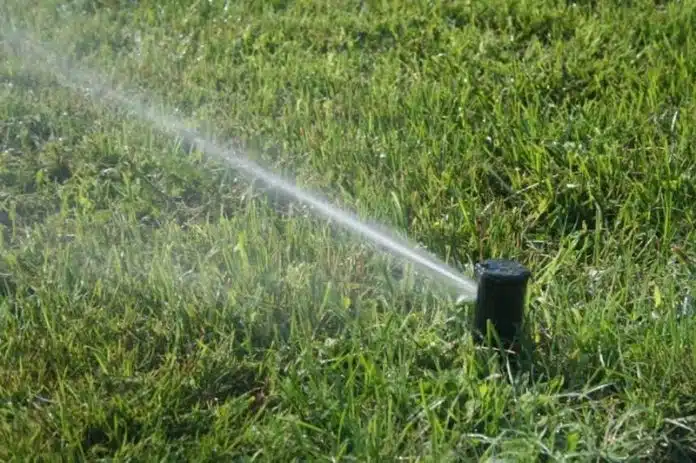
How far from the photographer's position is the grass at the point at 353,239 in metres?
2.39

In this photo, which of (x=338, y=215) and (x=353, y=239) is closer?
(x=353, y=239)

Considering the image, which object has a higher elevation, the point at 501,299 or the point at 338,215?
the point at 501,299

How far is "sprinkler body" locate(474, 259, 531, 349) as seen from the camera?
2439 millimetres

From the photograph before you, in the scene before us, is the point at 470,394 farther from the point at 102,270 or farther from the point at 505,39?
the point at 505,39

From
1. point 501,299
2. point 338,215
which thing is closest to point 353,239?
point 338,215

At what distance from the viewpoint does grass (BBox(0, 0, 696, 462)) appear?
2.39m

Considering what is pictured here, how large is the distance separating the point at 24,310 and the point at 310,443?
812 mm

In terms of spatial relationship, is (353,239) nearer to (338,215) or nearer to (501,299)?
(338,215)

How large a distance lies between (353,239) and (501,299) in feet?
2.20

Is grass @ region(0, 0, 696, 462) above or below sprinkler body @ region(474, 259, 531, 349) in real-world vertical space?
below

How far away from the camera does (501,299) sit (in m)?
2.47

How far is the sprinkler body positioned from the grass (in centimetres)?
7

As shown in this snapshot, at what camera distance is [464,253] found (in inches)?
119

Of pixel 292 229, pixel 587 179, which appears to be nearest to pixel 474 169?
pixel 587 179
